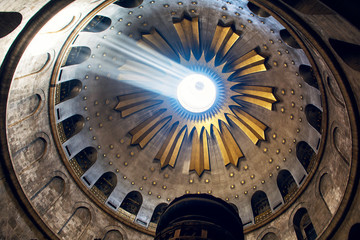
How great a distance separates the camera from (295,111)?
15891 mm

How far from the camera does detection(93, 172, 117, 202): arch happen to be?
1689 cm

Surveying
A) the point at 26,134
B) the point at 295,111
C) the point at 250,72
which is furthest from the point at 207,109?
the point at 26,134

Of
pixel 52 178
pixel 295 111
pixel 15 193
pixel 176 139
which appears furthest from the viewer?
pixel 176 139

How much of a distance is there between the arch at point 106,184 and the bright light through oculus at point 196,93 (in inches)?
294

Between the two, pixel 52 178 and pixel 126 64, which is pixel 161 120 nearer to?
pixel 126 64

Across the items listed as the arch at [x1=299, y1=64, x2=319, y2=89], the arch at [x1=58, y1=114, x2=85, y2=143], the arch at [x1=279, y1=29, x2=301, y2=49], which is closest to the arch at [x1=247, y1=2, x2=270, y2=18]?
the arch at [x1=279, y1=29, x2=301, y2=49]

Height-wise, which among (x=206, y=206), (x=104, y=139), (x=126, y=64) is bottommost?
(x=206, y=206)

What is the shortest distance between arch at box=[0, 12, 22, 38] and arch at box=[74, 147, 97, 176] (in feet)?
28.3

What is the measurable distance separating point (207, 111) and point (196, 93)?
89.9 inches

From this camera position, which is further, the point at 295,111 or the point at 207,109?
the point at 207,109

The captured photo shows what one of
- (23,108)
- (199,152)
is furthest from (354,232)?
(23,108)

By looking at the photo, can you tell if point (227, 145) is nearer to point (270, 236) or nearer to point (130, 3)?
point (270, 236)

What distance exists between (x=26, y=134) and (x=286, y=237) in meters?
13.6

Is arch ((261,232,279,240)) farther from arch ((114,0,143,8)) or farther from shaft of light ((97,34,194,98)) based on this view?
arch ((114,0,143,8))
